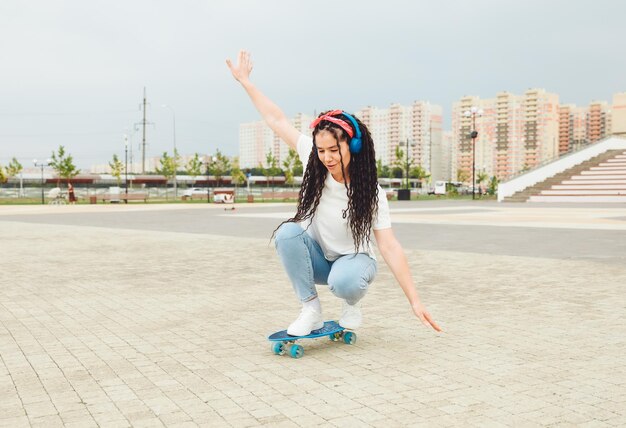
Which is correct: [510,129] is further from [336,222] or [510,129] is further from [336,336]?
[336,222]

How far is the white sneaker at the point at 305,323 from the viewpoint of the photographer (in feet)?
13.7

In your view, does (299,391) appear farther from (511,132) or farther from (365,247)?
(511,132)

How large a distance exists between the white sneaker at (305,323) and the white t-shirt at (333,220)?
0.40 metres

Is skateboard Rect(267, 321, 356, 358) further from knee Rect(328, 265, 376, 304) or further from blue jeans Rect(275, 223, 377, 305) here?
knee Rect(328, 265, 376, 304)

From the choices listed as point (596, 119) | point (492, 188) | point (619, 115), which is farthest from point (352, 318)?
point (596, 119)

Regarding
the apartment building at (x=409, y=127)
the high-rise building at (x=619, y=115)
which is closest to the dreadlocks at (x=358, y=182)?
the high-rise building at (x=619, y=115)

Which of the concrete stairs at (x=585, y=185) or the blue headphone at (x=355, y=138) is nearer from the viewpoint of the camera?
the blue headphone at (x=355, y=138)

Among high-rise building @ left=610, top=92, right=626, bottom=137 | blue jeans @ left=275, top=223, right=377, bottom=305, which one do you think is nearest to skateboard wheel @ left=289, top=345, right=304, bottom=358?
blue jeans @ left=275, top=223, right=377, bottom=305

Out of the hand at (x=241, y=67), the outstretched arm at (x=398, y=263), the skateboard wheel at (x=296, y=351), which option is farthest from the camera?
the hand at (x=241, y=67)

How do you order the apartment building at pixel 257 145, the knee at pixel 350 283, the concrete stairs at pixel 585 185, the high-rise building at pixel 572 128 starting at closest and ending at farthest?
the knee at pixel 350 283, the concrete stairs at pixel 585 185, the high-rise building at pixel 572 128, the apartment building at pixel 257 145

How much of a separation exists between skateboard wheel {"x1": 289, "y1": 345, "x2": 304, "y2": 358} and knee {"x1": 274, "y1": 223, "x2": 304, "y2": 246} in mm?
708

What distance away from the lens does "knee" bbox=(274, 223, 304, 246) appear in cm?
406

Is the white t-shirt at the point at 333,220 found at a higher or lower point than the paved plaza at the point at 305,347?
higher

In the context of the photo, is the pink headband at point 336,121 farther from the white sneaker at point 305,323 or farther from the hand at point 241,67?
the white sneaker at point 305,323
